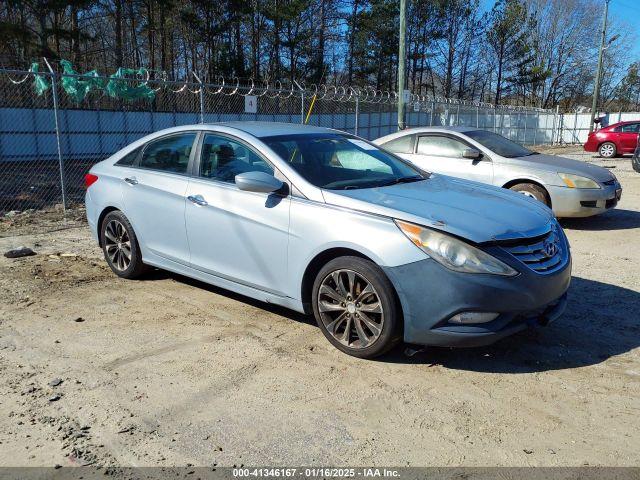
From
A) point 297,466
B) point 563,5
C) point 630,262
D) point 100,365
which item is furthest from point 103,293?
point 563,5

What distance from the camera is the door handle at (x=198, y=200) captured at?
469 centimetres

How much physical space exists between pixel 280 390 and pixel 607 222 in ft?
24.3

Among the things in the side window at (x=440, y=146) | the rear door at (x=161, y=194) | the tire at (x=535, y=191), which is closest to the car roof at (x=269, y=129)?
the rear door at (x=161, y=194)

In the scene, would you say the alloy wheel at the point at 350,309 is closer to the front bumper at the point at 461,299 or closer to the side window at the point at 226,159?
the front bumper at the point at 461,299

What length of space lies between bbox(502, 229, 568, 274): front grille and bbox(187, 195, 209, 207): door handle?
2.45 metres

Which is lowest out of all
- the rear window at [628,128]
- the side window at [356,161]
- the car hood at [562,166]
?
the car hood at [562,166]

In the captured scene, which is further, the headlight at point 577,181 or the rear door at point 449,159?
the rear door at point 449,159

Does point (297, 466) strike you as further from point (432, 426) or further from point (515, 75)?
point (515, 75)

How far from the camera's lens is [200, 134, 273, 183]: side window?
15.0 feet

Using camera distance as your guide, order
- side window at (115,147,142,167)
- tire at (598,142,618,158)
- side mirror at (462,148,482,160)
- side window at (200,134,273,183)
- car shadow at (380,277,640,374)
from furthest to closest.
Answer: tire at (598,142,618,158), side mirror at (462,148,482,160), side window at (115,147,142,167), side window at (200,134,273,183), car shadow at (380,277,640,374)

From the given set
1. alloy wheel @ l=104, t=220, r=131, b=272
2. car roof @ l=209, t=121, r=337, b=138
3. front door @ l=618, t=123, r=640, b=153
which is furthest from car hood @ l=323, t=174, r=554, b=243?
front door @ l=618, t=123, r=640, b=153

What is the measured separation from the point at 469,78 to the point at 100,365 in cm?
6021

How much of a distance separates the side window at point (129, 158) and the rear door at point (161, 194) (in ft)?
0.22

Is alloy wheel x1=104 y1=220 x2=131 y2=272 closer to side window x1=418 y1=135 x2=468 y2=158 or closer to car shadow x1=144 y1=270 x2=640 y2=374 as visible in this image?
car shadow x1=144 y1=270 x2=640 y2=374
